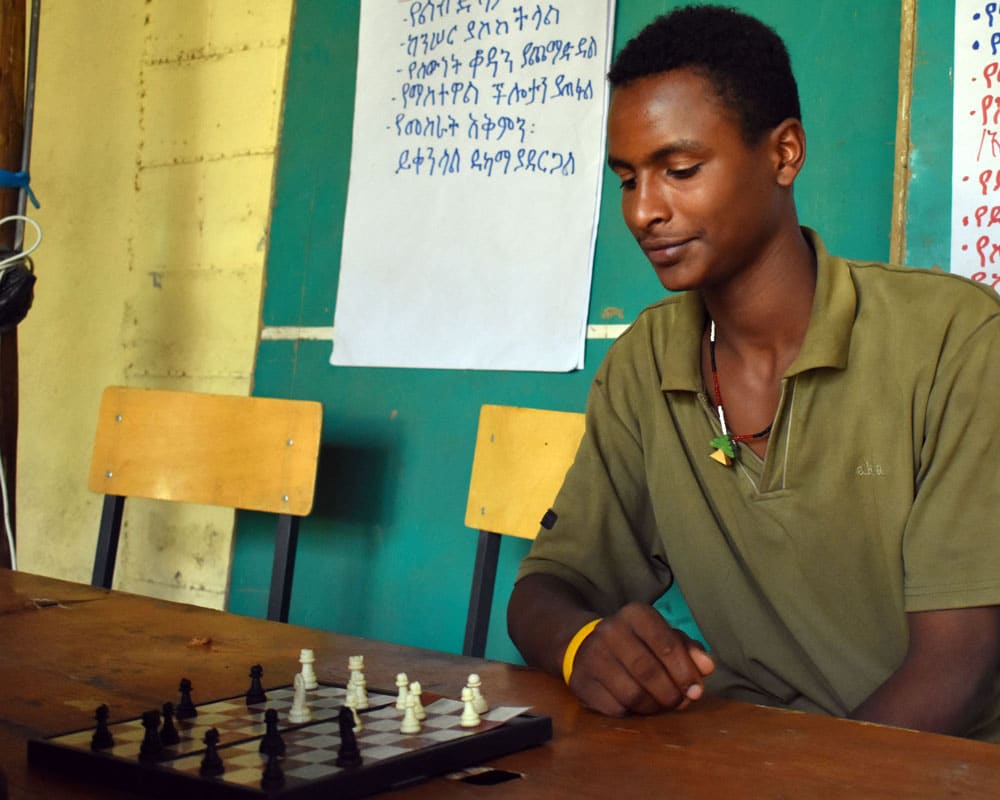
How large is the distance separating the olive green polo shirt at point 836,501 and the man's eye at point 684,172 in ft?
0.72

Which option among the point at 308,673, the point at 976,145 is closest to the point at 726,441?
the point at 308,673

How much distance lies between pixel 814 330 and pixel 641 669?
0.57 meters

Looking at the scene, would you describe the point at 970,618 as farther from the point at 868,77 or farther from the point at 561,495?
the point at 868,77

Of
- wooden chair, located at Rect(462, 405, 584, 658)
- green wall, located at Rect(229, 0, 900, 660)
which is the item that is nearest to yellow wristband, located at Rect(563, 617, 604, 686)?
wooden chair, located at Rect(462, 405, 584, 658)

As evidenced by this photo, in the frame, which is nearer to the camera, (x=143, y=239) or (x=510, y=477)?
(x=510, y=477)

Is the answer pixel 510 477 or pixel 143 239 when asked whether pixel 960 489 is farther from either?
pixel 143 239

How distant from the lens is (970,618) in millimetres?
1234

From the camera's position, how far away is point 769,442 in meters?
1.41

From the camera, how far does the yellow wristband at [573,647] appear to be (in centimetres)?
115

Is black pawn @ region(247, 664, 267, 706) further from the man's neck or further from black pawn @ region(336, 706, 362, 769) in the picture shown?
the man's neck

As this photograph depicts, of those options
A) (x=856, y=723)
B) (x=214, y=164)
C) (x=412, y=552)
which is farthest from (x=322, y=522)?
(x=856, y=723)

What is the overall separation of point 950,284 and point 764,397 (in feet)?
0.88

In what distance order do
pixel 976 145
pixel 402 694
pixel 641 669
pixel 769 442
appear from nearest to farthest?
pixel 402 694
pixel 641 669
pixel 769 442
pixel 976 145

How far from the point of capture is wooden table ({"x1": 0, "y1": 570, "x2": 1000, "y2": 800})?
796 millimetres
